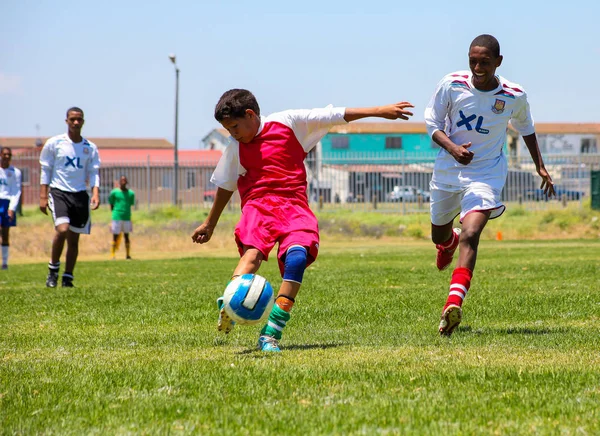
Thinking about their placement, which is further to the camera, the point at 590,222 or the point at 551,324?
the point at 590,222

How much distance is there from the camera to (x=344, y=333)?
7.52 metres

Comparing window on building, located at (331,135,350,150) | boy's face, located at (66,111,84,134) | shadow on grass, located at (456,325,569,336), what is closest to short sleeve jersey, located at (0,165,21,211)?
boy's face, located at (66,111,84,134)

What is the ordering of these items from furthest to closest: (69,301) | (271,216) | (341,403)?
(69,301) → (271,216) → (341,403)

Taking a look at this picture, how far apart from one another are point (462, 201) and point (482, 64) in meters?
1.07

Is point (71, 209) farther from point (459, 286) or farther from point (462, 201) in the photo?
point (459, 286)

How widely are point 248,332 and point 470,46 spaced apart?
280cm

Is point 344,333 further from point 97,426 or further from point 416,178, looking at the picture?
point 416,178

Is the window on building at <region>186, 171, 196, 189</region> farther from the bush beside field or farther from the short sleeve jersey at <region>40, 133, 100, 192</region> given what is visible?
the short sleeve jersey at <region>40, 133, 100, 192</region>

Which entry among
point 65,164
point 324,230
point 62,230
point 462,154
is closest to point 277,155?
point 462,154

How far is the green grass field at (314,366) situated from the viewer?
4215 mm

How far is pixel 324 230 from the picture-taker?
Result: 112 ft

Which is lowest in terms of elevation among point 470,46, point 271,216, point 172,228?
point 172,228

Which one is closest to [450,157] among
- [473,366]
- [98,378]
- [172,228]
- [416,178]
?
[473,366]

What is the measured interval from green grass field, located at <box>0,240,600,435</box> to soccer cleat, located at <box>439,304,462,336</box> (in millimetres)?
112
